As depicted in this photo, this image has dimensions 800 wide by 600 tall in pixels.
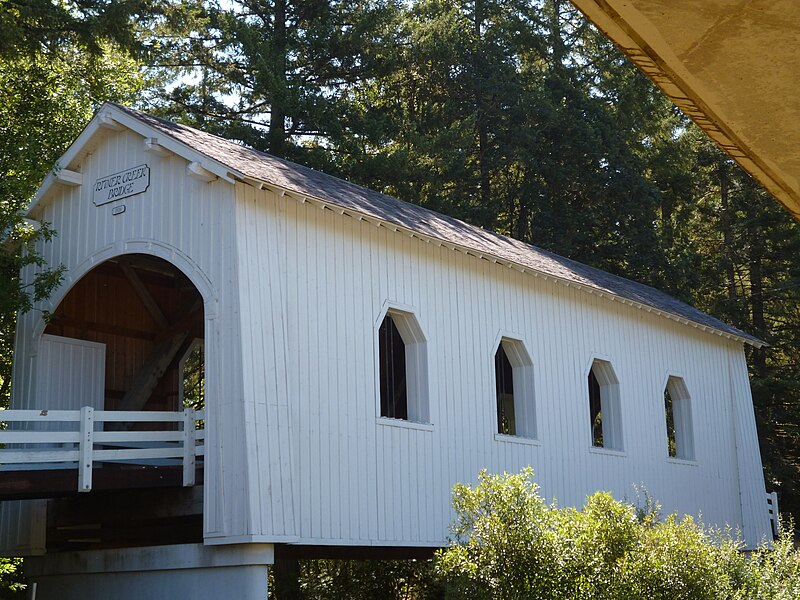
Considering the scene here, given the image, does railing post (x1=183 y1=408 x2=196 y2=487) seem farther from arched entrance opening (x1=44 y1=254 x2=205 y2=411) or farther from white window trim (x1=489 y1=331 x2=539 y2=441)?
white window trim (x1=489 y1=331 x2=539 y2=441)

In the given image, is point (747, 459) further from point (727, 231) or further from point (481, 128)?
point (481, 128)

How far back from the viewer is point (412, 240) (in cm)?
1470

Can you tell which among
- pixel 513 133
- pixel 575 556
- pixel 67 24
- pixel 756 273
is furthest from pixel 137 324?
pixel 756 273

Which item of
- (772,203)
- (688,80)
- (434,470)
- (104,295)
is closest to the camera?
(688,80)

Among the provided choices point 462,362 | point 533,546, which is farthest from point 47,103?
point 533,546

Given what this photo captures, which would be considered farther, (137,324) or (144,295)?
(137,324)

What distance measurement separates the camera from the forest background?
2998 cm

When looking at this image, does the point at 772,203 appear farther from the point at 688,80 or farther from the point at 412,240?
the point at 688,80

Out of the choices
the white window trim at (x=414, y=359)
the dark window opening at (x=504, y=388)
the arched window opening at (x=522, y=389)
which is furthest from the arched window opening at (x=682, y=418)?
the white window trim at (x=414, y=359)

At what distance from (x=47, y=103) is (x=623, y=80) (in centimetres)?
2350

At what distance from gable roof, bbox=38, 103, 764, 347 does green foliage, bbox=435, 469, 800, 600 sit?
165 inches

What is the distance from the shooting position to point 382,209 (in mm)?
15117

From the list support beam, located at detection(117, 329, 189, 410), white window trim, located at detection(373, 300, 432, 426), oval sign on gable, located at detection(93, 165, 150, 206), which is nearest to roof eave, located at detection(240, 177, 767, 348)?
white window trim, located at detection(373, 300, 432, 426)

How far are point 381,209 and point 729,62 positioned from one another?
40.9 feet
